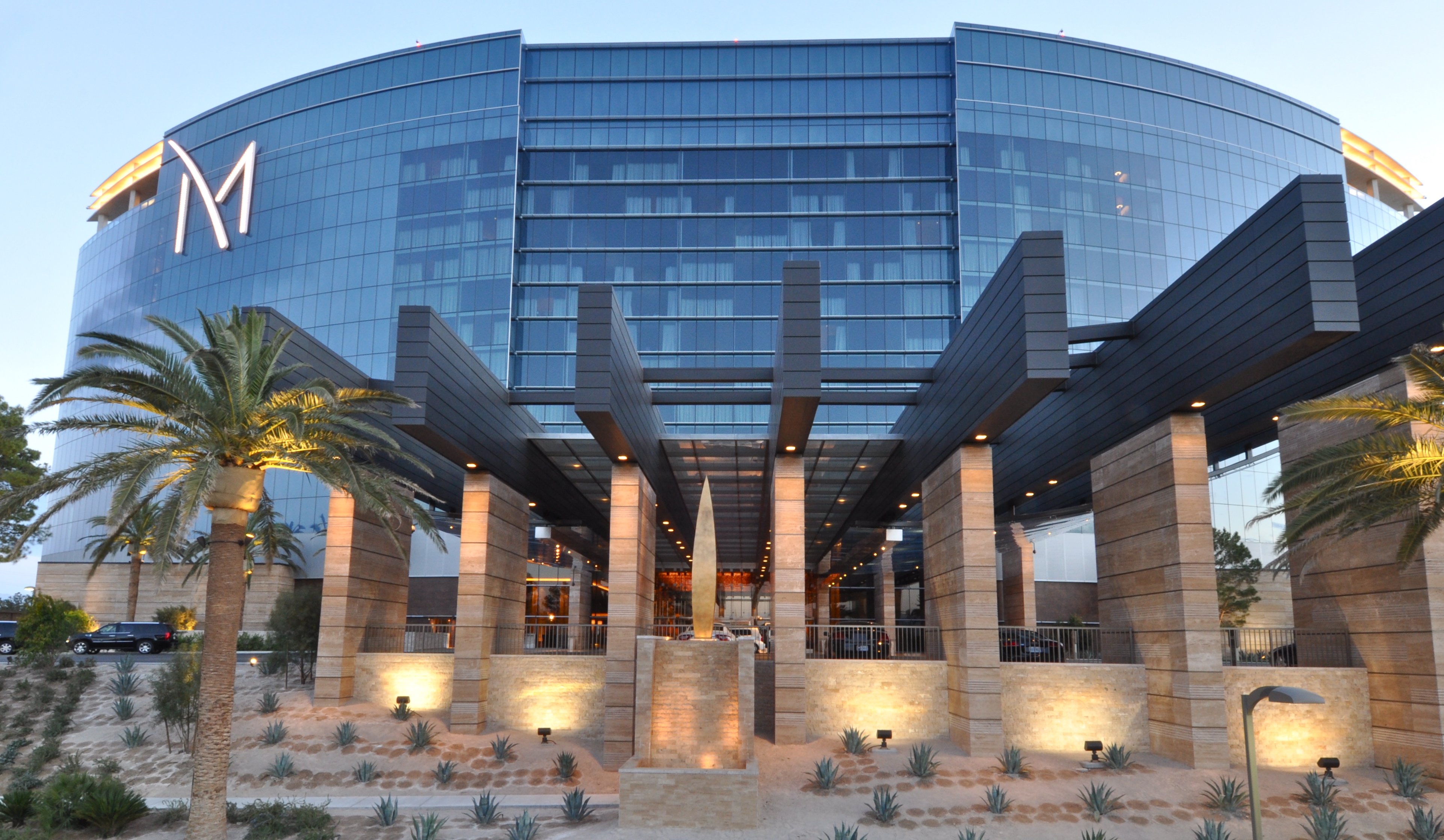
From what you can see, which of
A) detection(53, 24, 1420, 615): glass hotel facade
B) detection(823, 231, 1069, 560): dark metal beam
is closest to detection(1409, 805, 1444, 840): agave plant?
detection(823, 231, 1069, 560): dark metal beam

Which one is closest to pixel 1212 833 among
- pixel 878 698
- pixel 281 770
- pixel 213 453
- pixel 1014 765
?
pixel 1014 765

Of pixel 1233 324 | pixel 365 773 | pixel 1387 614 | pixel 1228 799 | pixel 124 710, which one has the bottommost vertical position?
pixel 365 773

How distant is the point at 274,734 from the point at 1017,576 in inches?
1273

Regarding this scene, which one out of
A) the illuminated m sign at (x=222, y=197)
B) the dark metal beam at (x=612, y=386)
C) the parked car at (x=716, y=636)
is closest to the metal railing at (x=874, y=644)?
the parked car at (x=716, y=636)

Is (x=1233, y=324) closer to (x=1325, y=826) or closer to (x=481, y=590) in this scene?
(x=1325, y=826)

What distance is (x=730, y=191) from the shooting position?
57.6m

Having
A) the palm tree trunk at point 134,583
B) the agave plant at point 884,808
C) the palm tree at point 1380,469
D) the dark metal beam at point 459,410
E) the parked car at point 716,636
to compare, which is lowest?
the agave plant at point 884,808

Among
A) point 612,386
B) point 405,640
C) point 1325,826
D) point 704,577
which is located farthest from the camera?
point 405,640

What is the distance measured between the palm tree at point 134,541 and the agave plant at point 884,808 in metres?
13.6

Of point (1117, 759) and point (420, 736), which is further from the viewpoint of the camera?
point (420, 736)

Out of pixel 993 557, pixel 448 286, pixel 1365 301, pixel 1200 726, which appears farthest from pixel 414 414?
pixel 448 286

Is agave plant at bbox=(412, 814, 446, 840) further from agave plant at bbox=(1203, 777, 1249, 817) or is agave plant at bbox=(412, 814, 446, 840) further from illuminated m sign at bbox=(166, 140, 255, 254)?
illuminated m sign at bbox=(166, 140, 255, 254)

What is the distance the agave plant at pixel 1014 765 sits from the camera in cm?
1889

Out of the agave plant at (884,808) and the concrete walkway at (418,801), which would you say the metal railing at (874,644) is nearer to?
the agave plant at (884,808)
